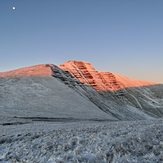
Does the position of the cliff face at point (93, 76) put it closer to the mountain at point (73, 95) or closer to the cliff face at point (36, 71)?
the mountain at point (73, 95)

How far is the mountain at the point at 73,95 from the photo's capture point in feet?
126

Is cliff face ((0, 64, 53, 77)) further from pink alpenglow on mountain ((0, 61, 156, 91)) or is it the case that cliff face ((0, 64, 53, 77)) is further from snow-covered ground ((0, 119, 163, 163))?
snow-covered ground ((0, 119, 163, 163))

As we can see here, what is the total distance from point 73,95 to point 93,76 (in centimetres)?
2130

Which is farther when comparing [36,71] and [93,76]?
[93,76]

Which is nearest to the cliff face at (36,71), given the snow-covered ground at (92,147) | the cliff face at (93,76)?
the cliff face at (93,76)

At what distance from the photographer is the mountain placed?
38406 millimetres

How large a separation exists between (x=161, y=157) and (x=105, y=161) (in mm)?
1425

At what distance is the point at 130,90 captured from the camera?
246ft

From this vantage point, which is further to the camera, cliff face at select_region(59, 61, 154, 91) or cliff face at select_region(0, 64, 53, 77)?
cliff face at select_region(59, 61, 154, 91)

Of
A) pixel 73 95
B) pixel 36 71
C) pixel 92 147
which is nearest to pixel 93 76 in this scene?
pixel 36 71

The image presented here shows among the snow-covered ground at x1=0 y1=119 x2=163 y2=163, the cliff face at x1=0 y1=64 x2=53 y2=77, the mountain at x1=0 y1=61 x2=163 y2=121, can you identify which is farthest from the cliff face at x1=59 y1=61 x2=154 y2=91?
the snow-covered ground at x1=0 y1=119 x2=163 y2=163

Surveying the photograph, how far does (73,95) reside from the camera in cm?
4872

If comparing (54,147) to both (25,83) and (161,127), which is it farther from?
(25,83)

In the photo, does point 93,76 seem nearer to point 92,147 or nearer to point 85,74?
point 85,74
